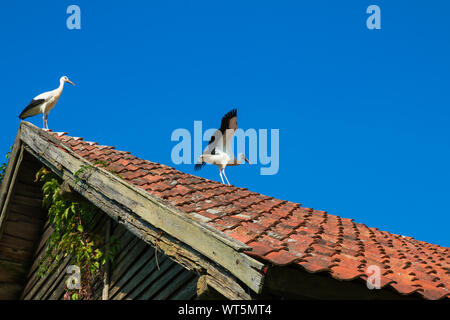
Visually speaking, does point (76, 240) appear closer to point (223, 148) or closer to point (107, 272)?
point (107, 272)

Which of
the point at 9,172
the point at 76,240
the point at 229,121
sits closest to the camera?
the point at 76,240

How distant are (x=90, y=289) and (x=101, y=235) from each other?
0.69 metres

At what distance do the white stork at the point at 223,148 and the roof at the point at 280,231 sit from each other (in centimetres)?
165

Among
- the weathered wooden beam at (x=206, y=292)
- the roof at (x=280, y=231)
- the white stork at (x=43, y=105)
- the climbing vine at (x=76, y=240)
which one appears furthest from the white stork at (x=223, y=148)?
the weathered wooden beam at (x=206, y=292)

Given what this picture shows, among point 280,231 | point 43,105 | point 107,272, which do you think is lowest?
point 107,272

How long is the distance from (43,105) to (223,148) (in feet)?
13.1

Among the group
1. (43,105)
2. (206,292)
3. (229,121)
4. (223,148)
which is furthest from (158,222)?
(43,105)

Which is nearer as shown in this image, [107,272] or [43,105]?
[107,272]

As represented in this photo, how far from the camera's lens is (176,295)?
187 inches

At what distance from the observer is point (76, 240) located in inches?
240

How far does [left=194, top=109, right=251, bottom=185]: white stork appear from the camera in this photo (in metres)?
8.14

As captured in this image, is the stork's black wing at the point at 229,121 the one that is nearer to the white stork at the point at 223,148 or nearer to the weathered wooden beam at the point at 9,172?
the white stork at the point at 223,148
